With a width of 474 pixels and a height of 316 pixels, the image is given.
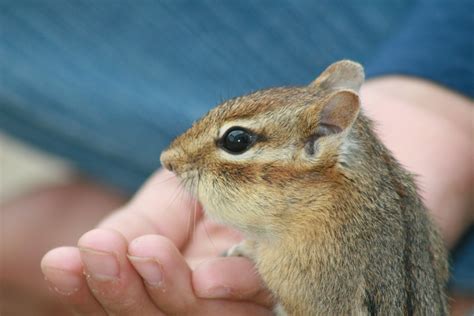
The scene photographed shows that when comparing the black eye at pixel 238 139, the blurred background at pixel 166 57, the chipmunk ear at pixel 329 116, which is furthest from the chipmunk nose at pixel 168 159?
the blurred background at pixel 166 57

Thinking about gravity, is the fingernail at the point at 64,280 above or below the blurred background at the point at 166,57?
below

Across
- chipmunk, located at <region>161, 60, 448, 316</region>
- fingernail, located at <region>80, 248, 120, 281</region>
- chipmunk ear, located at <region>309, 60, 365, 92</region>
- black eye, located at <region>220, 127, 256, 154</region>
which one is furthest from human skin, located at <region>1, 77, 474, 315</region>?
chipmunk ear, located at <region>309, 60, 365, 92</region>

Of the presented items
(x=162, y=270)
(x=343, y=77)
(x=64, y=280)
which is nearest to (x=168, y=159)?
(x=162, y=270)

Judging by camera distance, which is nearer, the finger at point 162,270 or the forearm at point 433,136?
the finger at point 162,270

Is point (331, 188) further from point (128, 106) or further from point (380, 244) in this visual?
point (128, 106)

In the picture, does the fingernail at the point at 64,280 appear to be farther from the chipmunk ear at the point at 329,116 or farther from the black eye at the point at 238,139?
the chipmunk ear at the point at 329,116

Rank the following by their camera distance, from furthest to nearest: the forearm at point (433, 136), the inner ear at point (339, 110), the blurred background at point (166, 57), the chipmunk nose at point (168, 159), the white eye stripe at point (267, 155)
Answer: the blurred background at point (166, 57) → the forearm at point (433, 136) → the chipmunk nose at point (168, 159) → the white eye stripe at point (267, 155) → the inner ear at point (339, 110)

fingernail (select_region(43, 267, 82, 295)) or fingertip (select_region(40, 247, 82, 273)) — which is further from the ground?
fingertip (select_region(40, 247, 82, 273))

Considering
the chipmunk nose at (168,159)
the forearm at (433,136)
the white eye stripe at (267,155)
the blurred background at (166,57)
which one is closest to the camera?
the white eye stripe at (267,155)

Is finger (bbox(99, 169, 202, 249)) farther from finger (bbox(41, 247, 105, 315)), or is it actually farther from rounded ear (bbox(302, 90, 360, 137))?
rounded ear (bbox(302, 90, 360, 137))

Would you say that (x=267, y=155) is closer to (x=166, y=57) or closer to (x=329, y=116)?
(x=329, y=116)
